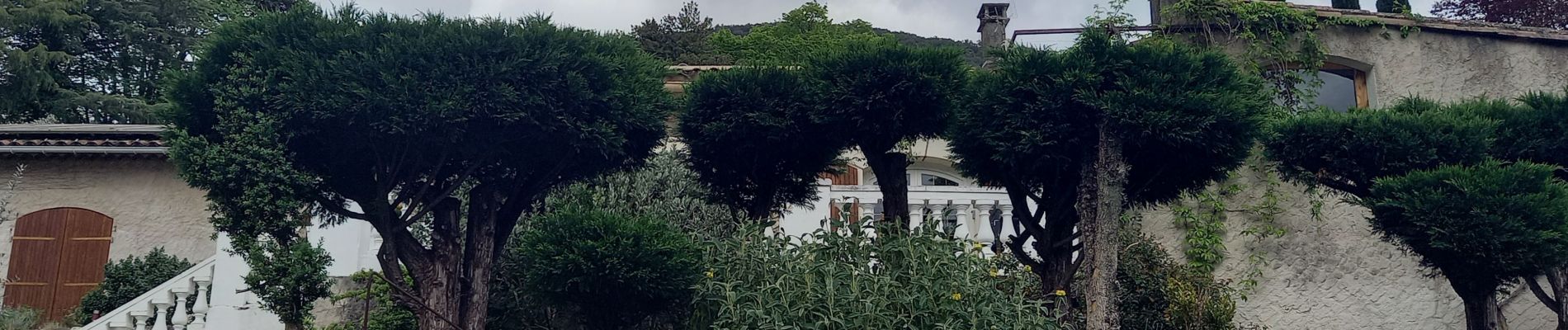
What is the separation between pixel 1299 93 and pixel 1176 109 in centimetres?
466

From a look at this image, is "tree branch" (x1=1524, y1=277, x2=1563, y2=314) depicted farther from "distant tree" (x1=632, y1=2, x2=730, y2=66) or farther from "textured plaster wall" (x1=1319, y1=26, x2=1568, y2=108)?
"distant tree" (x1=632, y1=2, x2=730, y2=66)

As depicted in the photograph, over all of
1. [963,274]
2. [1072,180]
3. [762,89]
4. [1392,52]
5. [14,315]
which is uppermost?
[1392,52]

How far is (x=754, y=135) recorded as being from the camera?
5488 millimetres

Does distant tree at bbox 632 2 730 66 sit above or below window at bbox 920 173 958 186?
above

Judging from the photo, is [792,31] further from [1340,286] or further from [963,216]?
[1340,286]

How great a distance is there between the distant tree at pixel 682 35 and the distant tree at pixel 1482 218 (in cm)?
1909

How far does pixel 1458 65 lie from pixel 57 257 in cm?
1317

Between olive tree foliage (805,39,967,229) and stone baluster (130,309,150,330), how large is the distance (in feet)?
18.6

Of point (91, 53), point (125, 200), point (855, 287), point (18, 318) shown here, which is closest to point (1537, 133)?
point (855, 287)

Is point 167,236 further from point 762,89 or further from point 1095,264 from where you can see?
point 1095,264

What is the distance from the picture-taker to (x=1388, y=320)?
25.7 ft

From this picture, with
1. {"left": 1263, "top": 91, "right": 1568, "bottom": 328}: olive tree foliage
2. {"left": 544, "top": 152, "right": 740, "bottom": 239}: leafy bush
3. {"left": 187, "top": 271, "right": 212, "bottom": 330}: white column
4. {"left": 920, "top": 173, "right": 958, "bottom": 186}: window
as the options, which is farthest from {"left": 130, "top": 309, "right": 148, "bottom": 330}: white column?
{"left": 920, "top": 173, "right": 958, "bottom": 186}: window

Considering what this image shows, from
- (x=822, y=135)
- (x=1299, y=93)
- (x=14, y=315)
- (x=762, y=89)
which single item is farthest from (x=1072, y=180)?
(x=14, y=315)

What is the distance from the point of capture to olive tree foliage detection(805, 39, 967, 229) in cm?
518
